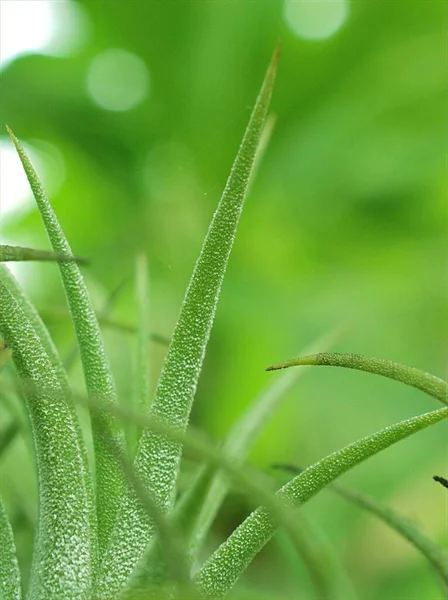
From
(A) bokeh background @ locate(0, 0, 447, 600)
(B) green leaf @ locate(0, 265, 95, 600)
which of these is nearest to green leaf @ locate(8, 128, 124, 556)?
(B) green leaf @ locate(0, 265, 95, 600)

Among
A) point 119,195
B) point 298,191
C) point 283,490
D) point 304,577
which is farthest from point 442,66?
point 283,490

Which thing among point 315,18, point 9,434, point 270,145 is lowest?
point 9,434

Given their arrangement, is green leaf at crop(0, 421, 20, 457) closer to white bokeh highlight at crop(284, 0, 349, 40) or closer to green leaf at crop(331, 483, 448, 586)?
green leaf at crop(331, 483, 448, 586)

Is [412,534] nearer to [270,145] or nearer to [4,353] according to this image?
[4,353]

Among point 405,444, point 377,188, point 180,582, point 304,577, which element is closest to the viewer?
point 180,582

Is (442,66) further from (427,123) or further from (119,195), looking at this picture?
(119,195)

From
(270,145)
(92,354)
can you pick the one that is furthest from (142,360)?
(270,145)

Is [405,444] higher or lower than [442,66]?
lower

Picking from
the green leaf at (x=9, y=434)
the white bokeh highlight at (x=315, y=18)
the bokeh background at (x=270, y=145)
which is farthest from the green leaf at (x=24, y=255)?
the white bokeh highlight at (x=315, y=18)
